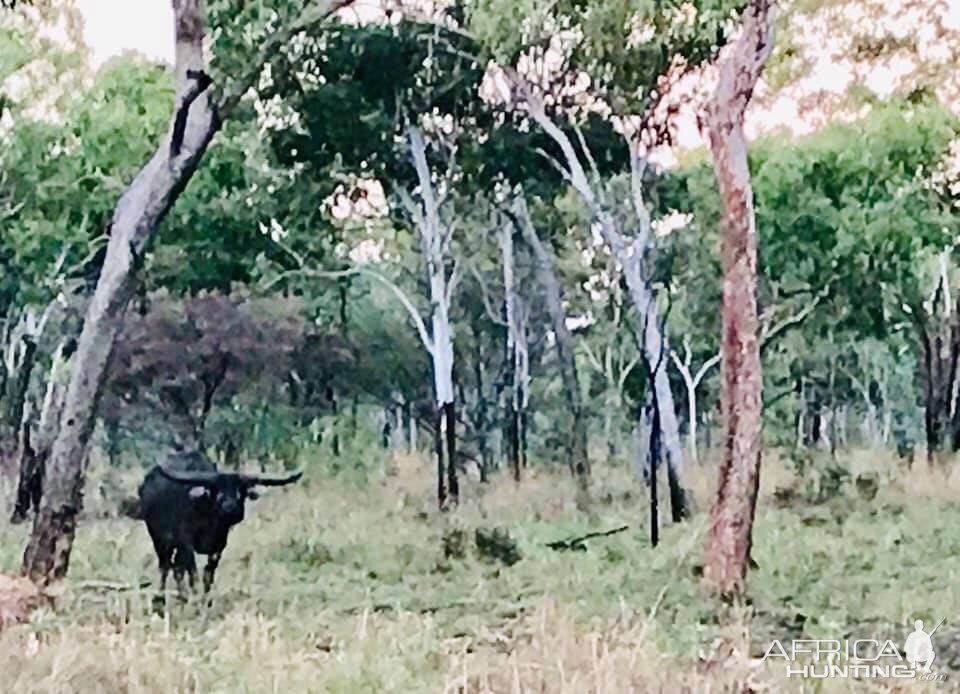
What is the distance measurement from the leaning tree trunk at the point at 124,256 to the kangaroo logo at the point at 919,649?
17.4 feet

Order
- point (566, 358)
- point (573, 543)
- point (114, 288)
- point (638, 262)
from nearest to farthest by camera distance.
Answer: point (114, 288), point (573, 543), point (638, 262), point (566, 358)

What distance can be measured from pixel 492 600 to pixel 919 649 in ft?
9.51

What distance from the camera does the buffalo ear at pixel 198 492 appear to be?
10664mm

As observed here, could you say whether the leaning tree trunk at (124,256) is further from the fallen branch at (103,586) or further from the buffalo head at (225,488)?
the buffalo head at (225,488)

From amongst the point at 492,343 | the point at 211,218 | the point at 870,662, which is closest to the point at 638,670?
the point at 870,662

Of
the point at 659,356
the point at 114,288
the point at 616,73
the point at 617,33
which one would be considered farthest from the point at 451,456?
the point at 114,288

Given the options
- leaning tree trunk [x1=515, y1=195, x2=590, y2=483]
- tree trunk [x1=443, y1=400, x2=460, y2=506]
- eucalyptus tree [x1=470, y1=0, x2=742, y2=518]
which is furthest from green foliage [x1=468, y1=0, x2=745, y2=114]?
tree trunk [x1=443, y1=400, x2=460, y2=506]

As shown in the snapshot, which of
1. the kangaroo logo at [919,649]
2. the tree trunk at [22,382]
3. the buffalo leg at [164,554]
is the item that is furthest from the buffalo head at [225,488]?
the tree trunk at [22,382]

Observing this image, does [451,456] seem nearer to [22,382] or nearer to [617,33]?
[617,33]

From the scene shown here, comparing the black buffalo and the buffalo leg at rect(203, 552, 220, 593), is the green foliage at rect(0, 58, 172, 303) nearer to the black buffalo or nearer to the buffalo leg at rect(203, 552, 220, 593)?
the black buffalo

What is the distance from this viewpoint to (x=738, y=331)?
9.69 metres

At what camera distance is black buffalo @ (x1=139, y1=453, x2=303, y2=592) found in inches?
420

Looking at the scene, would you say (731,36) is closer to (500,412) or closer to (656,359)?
(656,359)

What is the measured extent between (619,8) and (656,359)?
3.88 m
